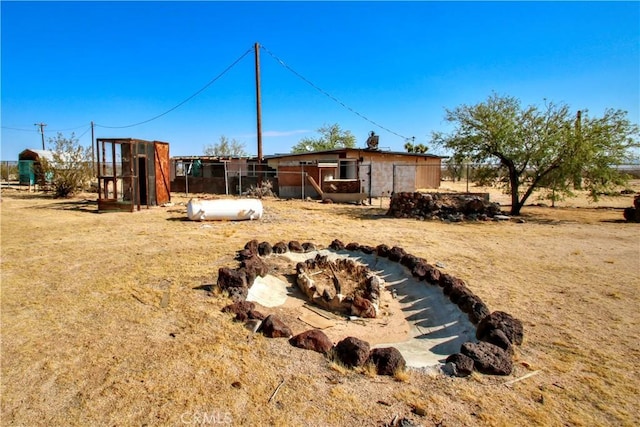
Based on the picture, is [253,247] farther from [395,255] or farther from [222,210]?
[222,210]

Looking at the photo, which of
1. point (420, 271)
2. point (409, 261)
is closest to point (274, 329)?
point (420, 271)

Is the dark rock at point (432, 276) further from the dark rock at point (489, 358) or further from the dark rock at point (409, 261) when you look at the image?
the dark rock at point (489, 358)

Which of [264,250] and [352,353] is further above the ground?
[264,250]

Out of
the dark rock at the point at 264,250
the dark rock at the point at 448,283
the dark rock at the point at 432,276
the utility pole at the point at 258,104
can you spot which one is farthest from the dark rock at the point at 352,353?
the utility pole at the point at 258,104

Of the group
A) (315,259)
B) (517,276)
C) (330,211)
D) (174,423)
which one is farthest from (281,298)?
(330,211)

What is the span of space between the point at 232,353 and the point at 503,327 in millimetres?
3024

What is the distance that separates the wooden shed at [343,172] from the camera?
815 inches

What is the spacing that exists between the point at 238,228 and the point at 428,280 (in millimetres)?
6610

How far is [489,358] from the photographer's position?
11.8ft

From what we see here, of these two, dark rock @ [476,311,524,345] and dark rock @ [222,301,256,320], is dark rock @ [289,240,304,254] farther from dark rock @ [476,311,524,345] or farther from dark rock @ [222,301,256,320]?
dark rock @ [476,311,524,345]

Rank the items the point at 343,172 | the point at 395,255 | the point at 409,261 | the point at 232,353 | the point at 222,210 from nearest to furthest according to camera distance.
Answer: the point at 232,353 < the point at 409,261 < the point at 395,255 < the point at 222,210 < the point at 343,172

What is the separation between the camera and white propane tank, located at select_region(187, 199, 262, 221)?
40.0 ft

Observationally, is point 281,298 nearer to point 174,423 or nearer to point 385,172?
point 174,423

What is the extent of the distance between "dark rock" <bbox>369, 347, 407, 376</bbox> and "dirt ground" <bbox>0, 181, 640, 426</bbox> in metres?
0.12
